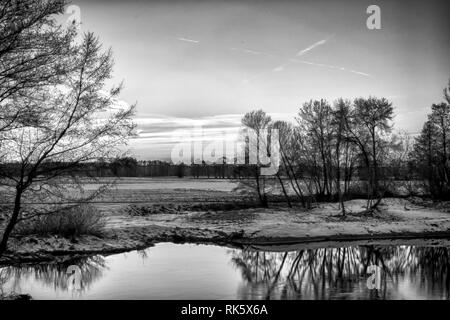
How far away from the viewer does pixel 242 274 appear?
982cm

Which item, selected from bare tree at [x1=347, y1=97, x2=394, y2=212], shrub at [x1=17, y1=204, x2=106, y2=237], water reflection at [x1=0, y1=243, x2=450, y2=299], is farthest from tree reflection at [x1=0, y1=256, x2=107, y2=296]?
bare tree at [x1=347, y1=97, x2=394, y2=212]

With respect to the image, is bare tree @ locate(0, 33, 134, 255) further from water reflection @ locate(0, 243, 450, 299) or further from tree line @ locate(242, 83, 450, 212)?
tree line @ locate(242, 83, 450, 212)

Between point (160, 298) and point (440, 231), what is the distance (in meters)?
12.6

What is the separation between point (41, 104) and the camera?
8.15 metres

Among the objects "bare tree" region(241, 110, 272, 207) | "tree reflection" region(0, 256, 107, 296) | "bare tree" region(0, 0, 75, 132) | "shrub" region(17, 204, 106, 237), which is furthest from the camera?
"bare tree" region(241, 110, 272, 207)

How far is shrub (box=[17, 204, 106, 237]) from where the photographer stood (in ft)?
42.3

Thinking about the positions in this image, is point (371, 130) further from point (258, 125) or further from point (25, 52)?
point (25, 52)

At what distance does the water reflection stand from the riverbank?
Result: 1009mm

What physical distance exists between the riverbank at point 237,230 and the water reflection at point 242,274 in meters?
1.01

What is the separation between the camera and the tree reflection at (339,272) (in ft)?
26.9

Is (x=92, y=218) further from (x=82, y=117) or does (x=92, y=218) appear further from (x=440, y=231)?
(x=440, y=231)

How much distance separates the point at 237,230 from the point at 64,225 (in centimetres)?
565

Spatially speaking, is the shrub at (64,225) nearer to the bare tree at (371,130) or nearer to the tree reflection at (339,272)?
the tree reflection at (339,272)

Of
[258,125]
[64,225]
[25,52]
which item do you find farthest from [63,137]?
[258,125]
